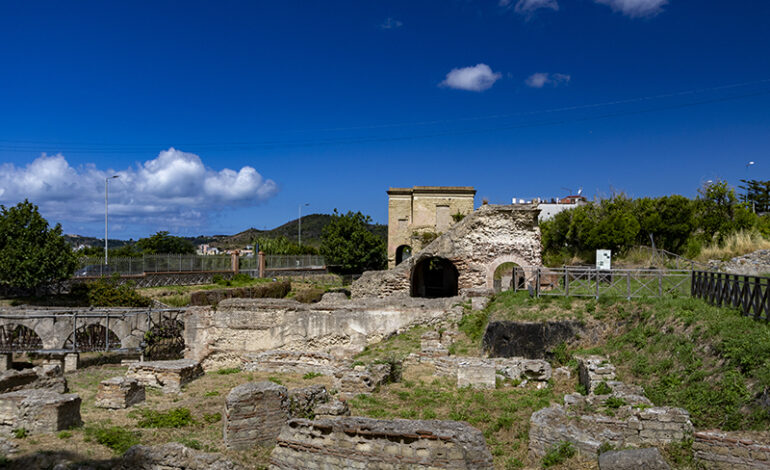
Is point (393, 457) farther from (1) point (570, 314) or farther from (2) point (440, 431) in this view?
(1) point (570, 314)

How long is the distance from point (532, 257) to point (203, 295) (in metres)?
18.7

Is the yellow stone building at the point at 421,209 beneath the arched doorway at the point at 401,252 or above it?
above

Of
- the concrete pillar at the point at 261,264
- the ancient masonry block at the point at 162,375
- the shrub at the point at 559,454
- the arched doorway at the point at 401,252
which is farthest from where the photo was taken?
the arched doorway at the point at 401,252

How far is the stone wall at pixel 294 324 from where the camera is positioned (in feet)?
55.3

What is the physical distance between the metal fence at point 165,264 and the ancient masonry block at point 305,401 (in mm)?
24408

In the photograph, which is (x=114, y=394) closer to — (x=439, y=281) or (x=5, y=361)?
(x=5, y=361)

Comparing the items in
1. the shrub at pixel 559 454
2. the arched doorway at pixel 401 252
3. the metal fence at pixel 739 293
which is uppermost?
the arched doorway at pixel 401 252

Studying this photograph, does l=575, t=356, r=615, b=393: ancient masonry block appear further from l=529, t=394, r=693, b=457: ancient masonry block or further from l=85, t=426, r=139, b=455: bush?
l=85, t=426, r=139, b=455: bush

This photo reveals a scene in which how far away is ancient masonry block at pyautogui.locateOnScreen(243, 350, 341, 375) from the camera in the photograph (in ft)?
46.5

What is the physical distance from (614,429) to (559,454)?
3.13 feet

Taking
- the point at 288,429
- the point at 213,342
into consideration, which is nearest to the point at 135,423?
the point at 288,429

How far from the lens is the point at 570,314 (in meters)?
13.1

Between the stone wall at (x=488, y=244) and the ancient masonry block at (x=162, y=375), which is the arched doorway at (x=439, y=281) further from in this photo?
the ancient masonry block at (x=162, y=375)

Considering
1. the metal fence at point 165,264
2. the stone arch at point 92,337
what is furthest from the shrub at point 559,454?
the metal fence at point 165,264
